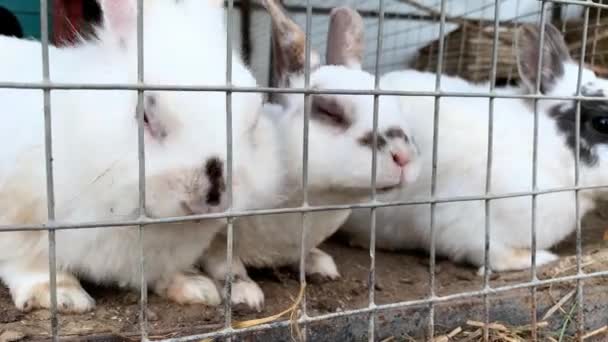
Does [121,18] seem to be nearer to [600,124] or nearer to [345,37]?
[345,37]

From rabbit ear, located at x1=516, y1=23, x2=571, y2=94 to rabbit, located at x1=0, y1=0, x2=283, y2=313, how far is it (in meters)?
1.17

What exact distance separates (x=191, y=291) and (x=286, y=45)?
30.4 inches

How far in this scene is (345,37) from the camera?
2031 mm

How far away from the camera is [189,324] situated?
57.2 inches

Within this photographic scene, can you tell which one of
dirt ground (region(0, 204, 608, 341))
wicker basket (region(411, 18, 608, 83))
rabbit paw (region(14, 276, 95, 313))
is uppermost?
wicker basket (region(411, 18, 608, 83))

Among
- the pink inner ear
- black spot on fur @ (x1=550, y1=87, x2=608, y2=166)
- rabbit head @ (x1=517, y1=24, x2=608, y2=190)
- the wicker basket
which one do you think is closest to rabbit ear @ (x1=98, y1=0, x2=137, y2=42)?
the pink inner ear

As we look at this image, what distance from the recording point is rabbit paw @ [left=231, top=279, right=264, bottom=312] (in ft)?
5.51

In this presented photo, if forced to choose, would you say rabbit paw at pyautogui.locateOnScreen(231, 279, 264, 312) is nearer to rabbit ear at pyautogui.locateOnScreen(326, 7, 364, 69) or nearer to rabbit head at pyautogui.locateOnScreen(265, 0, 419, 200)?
rabbit head at pyautogui.locateOnScreen(265, 0, 419, 200)

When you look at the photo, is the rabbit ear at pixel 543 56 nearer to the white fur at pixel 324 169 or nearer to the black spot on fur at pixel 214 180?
the white fur at pixel 324 169

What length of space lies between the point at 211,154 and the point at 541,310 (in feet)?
3.47

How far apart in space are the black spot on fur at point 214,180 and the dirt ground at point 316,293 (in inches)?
12.3

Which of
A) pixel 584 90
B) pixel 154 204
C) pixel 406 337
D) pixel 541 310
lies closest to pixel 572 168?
pixel 584 90

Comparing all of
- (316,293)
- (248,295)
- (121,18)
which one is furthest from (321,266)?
(121,18)

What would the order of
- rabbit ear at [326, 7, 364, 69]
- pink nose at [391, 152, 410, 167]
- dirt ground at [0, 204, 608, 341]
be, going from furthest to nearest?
rabbit ear at [326, 7, 364, 69] → pink nose at [391, 152, 410, 167] → dirt ground at [0, 204, 608, 341]
